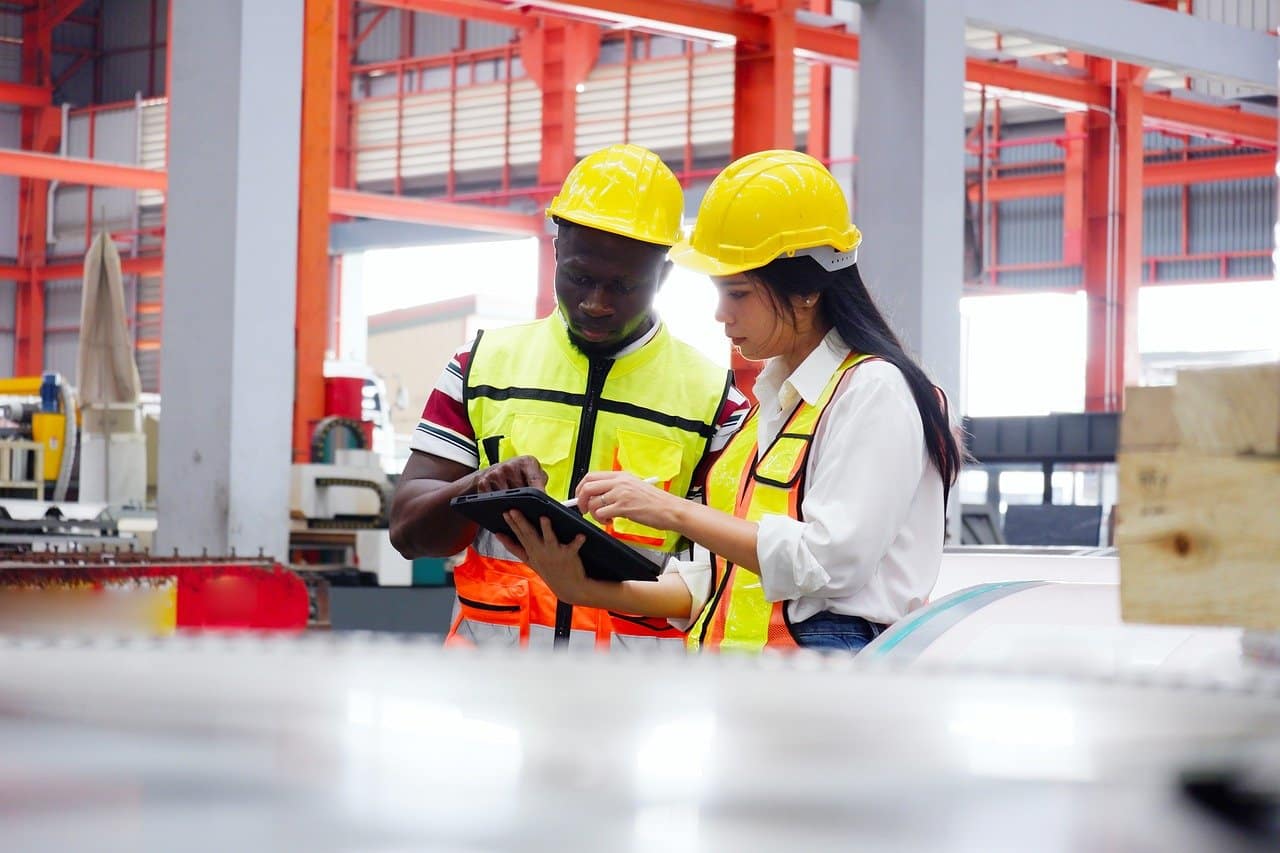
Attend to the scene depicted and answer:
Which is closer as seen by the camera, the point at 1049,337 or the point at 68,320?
the point at 1049,337

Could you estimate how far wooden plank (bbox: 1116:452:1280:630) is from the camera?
1.06 m

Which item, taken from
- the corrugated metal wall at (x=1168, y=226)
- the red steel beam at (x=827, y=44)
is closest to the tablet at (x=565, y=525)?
the red steel beam at (x=827, y=44)

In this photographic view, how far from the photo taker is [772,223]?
2.43 m

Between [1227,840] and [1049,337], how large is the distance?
20.8 m

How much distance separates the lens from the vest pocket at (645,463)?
2.81 meters

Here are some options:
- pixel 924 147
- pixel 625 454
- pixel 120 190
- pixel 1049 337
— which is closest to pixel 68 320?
pixel 120 190

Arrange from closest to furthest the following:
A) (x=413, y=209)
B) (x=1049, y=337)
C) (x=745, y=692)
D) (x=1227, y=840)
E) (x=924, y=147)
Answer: (x=1227, y=840)
(x=745, y=692)
(x=924, y=147)
(x=413, y=209)
(x=1049, y=337)

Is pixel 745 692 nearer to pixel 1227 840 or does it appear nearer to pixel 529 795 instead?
pixel 529 795

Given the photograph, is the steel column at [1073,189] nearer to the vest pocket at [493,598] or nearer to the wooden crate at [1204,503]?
the vest pocket at [493,598]

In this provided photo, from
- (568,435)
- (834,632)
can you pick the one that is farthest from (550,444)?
(834,632)

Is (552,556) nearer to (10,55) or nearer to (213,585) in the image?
(213,585)

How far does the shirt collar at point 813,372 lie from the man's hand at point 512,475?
43 centimetres

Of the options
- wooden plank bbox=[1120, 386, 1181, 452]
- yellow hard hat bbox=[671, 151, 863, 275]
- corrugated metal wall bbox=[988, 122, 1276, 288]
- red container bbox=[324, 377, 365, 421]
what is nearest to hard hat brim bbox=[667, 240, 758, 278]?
yellow hard hat bbox=[671, 151, 863, 275]

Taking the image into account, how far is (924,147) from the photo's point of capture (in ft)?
30.4
